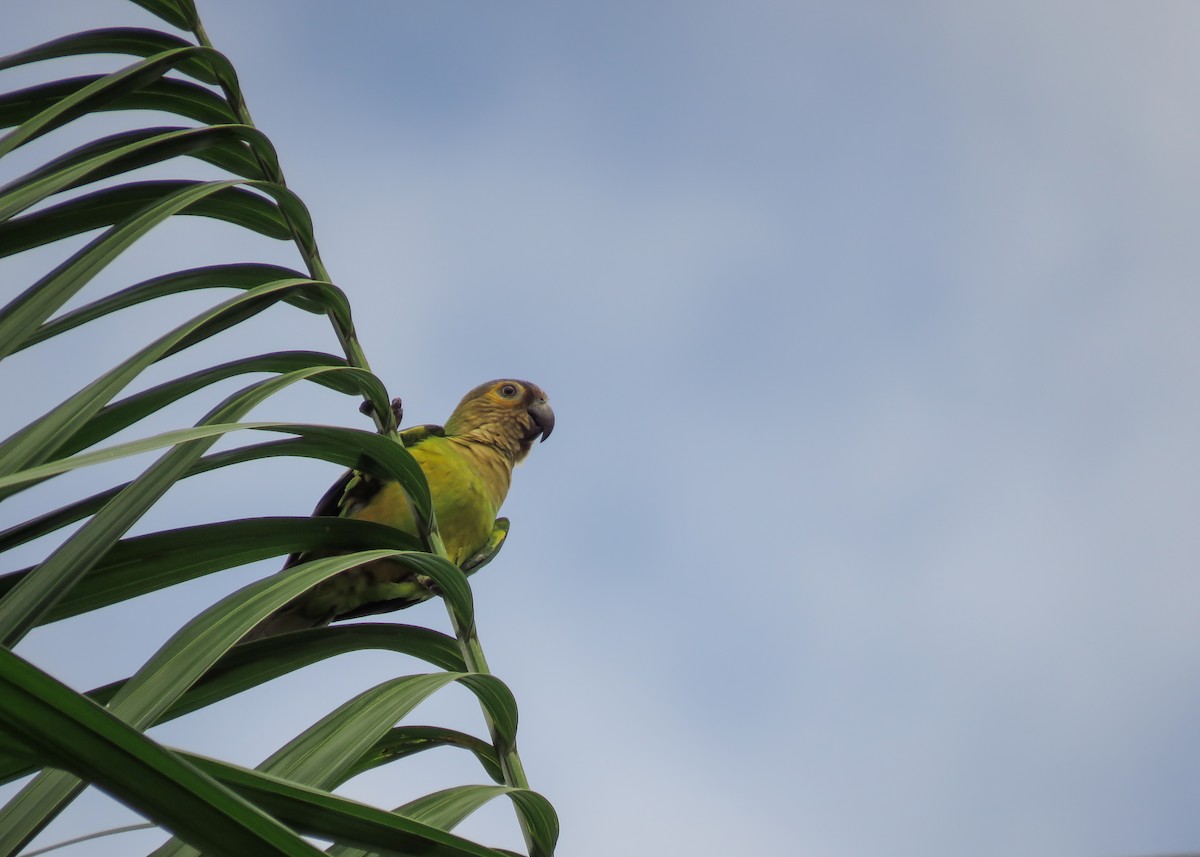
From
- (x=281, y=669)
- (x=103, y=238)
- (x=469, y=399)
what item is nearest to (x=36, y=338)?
(x=103, y=238)

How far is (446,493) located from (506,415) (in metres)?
0.65

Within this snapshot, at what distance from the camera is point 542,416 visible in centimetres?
320

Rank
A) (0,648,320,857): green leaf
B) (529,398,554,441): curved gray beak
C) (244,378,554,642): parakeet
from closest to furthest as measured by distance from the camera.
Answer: (0,648,320,857): green leaf → (244,378,554,642): parakeet → (529,398,554,441): curved gray beak

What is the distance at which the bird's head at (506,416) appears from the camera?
2.98 metres

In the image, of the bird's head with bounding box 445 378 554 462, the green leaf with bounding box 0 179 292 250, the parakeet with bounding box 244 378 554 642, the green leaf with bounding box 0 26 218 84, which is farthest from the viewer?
the bird's head with bounding box 445 378 554 462

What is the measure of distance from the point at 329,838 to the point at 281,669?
0.43 m

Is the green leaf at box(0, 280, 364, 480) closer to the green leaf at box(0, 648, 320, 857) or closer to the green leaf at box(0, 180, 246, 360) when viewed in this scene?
the green leaf at box(0, 180, 246, 360)

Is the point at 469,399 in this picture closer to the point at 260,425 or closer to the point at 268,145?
the point at 268,145

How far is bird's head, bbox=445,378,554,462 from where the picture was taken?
9.78ft

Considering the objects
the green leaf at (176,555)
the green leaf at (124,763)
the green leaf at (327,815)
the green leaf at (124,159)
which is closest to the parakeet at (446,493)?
the green leaf at (124,159)

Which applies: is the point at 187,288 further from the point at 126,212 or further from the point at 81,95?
the point at 81,95

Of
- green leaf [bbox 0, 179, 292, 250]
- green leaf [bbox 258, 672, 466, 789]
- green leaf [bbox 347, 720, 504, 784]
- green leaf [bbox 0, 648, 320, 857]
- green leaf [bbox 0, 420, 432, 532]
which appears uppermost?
green leaf [bbox 0, 179, 292, 250]

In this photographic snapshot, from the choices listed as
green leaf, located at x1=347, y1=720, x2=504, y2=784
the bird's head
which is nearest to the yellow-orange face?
the bird's head

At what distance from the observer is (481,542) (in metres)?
2.61
